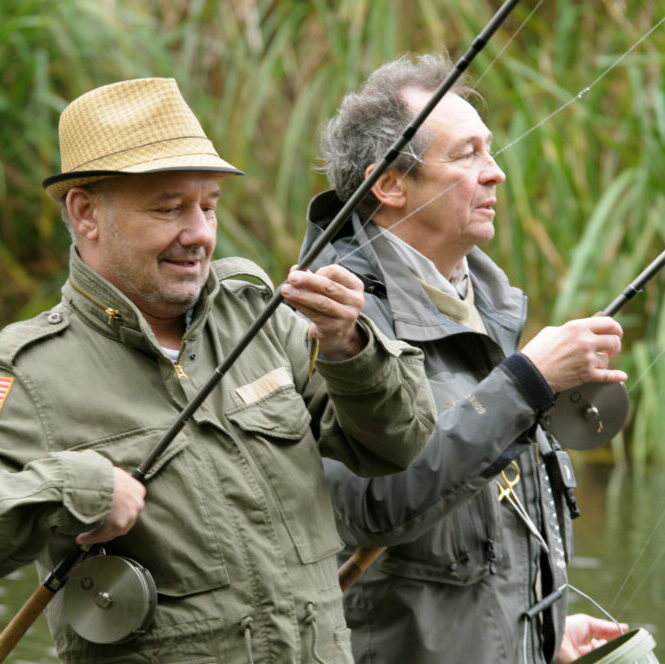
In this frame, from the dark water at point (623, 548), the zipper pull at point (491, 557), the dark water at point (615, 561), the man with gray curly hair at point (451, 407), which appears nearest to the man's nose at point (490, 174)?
the man with gray curly hair at point (451, 407)

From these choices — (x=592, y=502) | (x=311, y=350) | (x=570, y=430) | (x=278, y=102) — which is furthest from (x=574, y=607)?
(x=278, y=102)

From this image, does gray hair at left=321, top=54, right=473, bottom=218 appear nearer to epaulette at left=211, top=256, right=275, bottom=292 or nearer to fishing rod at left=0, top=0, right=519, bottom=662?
epaulette at left=211, top=256, right=275, bottom=292

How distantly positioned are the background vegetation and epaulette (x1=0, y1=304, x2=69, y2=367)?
4.32 meters

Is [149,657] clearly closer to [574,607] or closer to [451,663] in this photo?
[451,663]

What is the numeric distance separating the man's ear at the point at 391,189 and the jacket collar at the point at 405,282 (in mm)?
52

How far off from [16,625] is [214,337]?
1.56ft

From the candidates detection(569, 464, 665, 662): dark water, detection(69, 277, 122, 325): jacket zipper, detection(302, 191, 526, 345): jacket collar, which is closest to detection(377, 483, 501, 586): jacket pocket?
detection(302, 191, 526, 345): jacket collar

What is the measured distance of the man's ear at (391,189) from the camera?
275 cm

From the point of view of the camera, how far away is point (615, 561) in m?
5.08

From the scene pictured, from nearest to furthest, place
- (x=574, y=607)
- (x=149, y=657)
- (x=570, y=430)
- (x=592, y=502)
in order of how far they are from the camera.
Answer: (x=149, y=657) < (x=570, y=430) < (x=574, y=607) < (x=592, y=502)

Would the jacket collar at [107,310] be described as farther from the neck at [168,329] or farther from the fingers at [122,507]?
the fingers at [122,507]

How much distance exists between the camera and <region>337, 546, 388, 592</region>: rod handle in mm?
2514

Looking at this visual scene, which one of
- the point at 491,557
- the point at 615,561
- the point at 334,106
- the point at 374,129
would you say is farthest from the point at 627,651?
the point at 334,106

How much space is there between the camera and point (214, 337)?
2270mm
